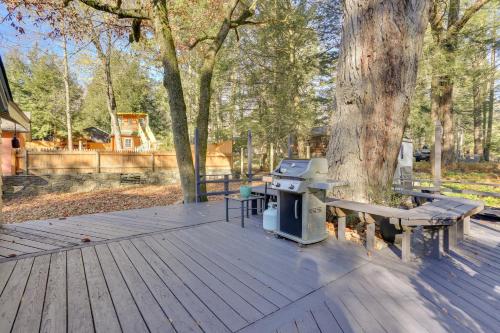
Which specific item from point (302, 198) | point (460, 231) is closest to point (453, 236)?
point (460, 231)

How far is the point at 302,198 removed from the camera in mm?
3018

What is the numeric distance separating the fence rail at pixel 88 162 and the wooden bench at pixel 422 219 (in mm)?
10039

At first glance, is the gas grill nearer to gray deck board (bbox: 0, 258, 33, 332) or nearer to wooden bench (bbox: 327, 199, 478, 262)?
wooden bench (bbox: 327, 199, 478, 262)

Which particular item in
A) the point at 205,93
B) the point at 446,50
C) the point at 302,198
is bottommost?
the point at 302,198

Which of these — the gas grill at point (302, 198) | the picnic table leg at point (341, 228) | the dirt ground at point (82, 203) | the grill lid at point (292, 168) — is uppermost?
the grill lid at point (292, 168)

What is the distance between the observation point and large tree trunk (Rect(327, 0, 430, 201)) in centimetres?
352

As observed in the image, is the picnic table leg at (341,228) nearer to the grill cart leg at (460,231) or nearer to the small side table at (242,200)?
the small side table at (242,200)

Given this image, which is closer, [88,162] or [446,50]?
[446,50]

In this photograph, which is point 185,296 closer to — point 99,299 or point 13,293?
point 99,299

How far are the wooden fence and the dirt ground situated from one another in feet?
3.78

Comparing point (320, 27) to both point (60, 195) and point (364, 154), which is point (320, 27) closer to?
point (364, 154)

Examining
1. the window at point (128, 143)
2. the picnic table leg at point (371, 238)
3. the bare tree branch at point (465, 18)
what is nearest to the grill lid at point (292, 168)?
the picnic table leg at point (371, 238)

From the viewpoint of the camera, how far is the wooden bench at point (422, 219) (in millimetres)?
2641

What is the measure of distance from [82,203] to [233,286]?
7.26m
